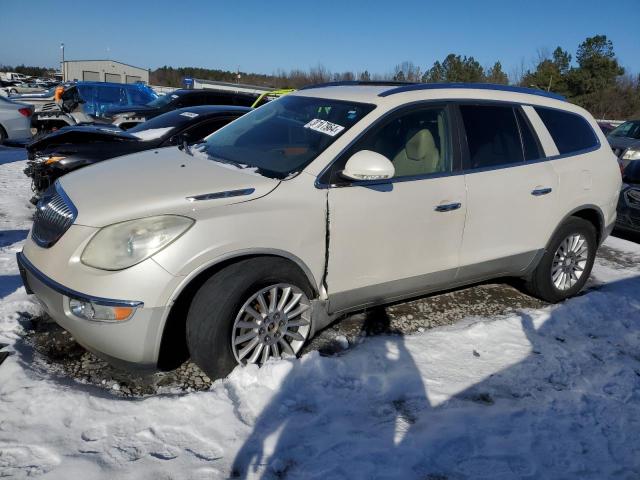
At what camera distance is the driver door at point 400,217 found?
3.20 metres

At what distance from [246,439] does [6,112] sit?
40.1ft

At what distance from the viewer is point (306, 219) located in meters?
3.04

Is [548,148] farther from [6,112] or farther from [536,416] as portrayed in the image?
[6,112]

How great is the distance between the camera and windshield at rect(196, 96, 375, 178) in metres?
3.32

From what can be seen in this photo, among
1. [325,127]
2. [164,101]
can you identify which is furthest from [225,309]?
[164,101]

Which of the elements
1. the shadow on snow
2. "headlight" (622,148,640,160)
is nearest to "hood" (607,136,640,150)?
"headlight" (622,148,640,160)

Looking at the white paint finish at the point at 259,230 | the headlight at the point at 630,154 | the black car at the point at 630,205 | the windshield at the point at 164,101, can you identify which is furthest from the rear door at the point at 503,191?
the windshield at the point at 164,101

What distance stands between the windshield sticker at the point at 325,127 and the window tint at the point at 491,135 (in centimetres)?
101

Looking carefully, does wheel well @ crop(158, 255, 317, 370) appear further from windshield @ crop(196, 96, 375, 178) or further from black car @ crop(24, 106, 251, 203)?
black car @ crop(24, 106, 251, 203)

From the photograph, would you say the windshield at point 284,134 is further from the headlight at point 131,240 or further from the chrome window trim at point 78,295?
the chrome window trim at point 78,295

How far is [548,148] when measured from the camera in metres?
4.20

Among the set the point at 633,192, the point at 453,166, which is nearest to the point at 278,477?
the point at 453,166

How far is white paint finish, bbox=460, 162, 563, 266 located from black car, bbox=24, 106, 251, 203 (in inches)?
134

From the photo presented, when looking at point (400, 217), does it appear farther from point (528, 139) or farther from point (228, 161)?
point (528, 139)
